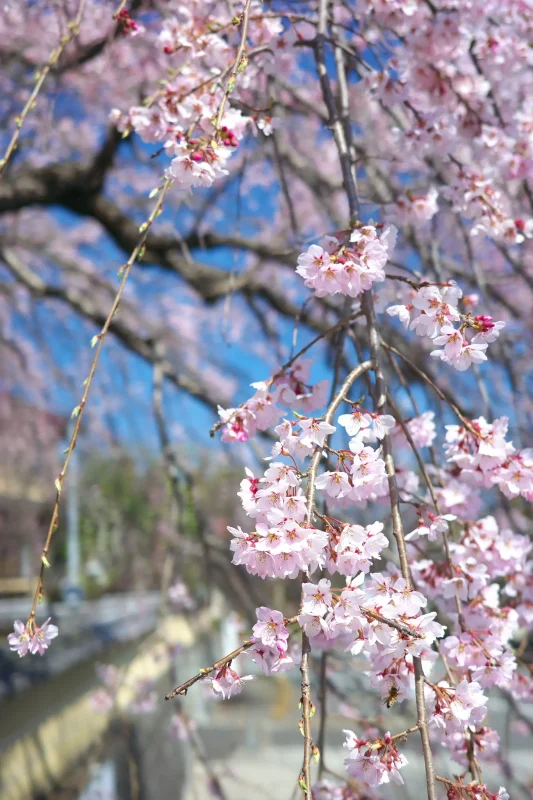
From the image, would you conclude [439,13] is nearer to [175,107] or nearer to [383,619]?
[175,107]

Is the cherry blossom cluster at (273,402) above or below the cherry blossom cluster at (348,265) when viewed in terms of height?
below

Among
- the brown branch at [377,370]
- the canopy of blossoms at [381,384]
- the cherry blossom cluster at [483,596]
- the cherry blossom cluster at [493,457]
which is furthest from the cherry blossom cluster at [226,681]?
the cherry blossom cluster at [493,457]

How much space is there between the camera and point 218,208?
492 cm

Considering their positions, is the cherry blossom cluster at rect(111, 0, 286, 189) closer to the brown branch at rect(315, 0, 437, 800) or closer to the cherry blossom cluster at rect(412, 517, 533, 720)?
the brown branch at rect(315, 0, 437, 800)

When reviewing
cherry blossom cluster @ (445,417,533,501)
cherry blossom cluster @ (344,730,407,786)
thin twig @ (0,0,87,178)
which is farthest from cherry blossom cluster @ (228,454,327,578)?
thin twig @ (0,0,87,178)

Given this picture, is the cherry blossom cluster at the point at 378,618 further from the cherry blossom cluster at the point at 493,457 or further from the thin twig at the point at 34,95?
the thin twig at the point at 34,95

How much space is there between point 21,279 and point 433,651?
2514mm

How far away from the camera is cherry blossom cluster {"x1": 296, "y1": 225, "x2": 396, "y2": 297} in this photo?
2.97 ft

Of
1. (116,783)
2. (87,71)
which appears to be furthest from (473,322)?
(116,783)

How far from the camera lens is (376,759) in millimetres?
742

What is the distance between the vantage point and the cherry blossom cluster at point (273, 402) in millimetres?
1005

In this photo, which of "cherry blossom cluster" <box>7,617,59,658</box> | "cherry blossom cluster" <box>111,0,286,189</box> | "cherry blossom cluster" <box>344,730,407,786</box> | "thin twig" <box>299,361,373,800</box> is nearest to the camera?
"thin twig" <box>299,361,373,800</box>

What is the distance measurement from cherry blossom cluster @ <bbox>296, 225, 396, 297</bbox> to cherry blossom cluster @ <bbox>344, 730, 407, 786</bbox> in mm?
523

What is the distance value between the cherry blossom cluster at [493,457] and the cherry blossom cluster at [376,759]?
1.31 feet
